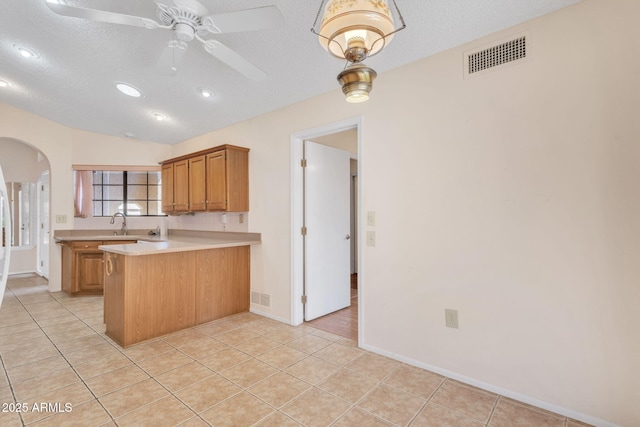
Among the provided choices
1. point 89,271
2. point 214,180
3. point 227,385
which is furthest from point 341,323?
point 89,271

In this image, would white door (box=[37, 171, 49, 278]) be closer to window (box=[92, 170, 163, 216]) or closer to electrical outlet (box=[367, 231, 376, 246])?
window (box=[92, 170, 163, 216])

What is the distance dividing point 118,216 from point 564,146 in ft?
20.0

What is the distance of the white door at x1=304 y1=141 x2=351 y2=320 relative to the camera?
3.49 meters

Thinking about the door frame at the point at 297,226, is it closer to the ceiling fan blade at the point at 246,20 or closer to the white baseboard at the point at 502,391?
the white baseboard at the point at 502,391

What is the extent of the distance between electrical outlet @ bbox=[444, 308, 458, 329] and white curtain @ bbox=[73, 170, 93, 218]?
5.55m

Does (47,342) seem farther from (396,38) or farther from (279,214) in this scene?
(396,38)

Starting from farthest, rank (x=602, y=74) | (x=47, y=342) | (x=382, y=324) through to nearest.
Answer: (x=47, y=342) → (x=382, y=324) → (x=602, y=74)

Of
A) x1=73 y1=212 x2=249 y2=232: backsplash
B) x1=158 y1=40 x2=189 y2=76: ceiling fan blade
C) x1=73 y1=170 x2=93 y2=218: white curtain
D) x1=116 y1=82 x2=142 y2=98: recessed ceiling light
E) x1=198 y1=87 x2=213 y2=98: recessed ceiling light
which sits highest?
x1=116 y1=82 x2=142 y2=98: recessed ceiling light

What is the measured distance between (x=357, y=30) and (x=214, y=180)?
10.3 ft

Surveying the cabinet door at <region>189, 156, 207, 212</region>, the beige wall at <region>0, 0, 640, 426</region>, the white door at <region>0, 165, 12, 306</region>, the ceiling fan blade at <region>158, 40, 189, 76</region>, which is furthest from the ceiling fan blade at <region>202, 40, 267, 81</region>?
the cabinet door at <region>189, 156, 207, 212</region>

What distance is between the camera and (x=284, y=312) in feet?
11.4

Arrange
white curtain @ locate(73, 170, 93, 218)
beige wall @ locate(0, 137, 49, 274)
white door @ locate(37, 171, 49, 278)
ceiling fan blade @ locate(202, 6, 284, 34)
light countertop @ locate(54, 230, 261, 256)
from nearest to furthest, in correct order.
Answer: ceiling fan blade @ locate(202, 6, 284, 34), light countertop @ locate(54, 230, 261, 256), white curtain @ locate(73, 170, 93, 218), white door @ locate(37, 171, 49, 278), beige wall @ locate(0, 137, 49, 274)

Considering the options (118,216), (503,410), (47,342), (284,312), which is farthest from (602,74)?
→ (118,216)

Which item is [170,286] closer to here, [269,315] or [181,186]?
[269,315]
